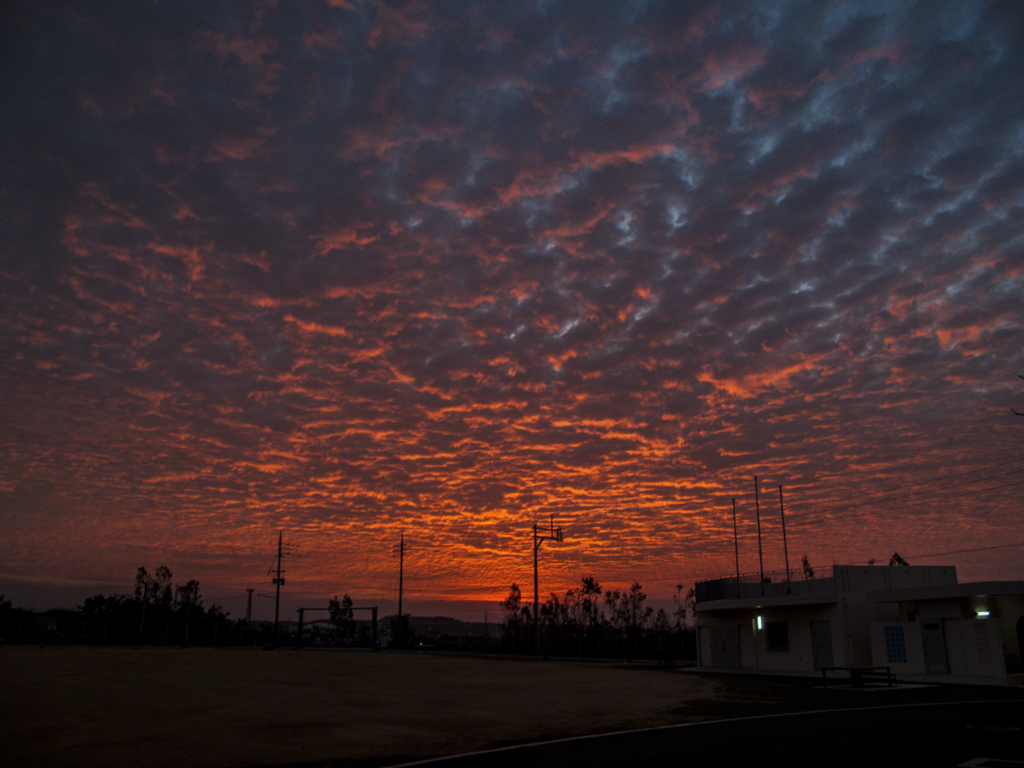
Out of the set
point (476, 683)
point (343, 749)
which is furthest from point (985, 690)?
point (343, 749)

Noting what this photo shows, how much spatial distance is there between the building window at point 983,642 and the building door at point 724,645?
51.1ft

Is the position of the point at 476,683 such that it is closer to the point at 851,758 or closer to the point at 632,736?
the point at 632,736

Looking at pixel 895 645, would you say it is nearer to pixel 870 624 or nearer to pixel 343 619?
pixel 870 624

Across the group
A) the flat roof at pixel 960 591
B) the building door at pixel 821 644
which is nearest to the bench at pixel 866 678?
the flat roof at pixel 960 591

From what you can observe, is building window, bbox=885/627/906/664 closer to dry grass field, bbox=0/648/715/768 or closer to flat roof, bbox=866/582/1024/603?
flat roof, bbox=866/582/1024/603

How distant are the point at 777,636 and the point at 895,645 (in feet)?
25.3

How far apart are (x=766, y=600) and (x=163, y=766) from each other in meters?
35.2

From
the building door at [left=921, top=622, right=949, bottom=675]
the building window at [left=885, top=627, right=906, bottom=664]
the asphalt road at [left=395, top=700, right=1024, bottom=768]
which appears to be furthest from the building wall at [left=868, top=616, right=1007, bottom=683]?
the asphalt road at [left=395, top=700, right=1024, bottom=768]

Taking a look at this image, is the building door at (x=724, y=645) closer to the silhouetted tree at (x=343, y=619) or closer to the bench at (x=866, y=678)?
the bench at (x=866, y=678)

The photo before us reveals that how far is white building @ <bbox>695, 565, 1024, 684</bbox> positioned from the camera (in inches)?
1195

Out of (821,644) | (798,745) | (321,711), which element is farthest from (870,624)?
(321,711)

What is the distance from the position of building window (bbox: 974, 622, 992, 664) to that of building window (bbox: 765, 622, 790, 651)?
439 inches

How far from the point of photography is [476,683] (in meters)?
30.4

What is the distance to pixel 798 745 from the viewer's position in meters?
13.1
